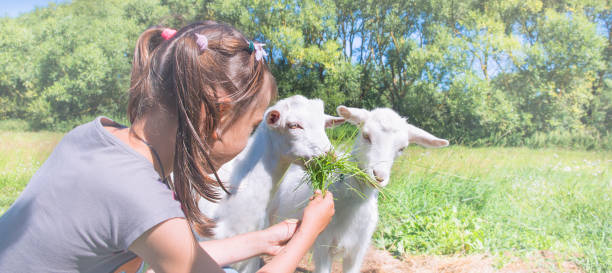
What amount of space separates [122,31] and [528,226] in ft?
44.7

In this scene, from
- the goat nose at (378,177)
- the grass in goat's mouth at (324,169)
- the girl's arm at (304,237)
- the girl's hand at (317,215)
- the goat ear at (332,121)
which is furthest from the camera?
the goat ear at (332,121)

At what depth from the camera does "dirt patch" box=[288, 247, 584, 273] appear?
12.1ft

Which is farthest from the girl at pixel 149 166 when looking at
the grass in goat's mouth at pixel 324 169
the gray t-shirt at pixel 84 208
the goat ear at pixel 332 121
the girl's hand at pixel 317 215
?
the goat ear at pixel 332 121

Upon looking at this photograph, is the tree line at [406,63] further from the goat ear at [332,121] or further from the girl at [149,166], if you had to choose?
the girl at [149,166]

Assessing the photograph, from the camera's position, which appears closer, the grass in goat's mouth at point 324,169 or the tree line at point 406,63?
the grass in goat's mouth at point 324,169

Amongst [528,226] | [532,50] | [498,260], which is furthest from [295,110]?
[532,50]

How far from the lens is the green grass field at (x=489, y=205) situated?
4.06 m

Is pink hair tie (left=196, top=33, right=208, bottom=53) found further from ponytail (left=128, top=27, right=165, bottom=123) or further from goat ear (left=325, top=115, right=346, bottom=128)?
goat ear (left=325, top=115, right=346, bottom=128)

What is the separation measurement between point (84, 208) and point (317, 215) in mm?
910

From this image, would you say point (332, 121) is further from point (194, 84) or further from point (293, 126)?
point (194, 84)

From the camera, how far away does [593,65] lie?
991cm

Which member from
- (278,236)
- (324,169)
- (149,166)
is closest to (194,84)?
(149,166)

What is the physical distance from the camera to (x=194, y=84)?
1.15m

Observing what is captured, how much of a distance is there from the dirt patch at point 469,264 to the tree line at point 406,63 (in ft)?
19.3
